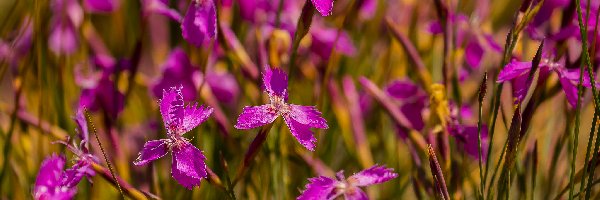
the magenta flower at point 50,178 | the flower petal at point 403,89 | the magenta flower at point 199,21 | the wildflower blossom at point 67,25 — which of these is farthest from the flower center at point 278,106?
the wildflower blossom at point 67,25

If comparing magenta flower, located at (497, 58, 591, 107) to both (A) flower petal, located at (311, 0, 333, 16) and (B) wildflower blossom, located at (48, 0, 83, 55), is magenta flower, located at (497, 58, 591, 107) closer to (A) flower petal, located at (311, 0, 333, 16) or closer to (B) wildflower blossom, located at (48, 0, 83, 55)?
(A) flower petal, located at (311, 0, 333, 16)

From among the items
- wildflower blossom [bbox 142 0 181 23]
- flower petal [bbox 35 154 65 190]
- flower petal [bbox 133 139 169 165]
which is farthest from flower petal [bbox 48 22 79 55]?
flower petal [bbox 133 139 169 165]

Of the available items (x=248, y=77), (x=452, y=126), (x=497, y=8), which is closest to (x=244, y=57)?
(x=248, y=77)

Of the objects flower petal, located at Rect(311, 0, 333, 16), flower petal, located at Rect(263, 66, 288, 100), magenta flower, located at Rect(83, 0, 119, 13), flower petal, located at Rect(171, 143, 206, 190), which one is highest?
magenta flower, located at Rect(83, 0, 119, 13)

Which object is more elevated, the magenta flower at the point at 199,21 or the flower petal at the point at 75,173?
the magenta flower at the point at 199,21

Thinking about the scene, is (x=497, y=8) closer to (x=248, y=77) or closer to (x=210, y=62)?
(x=210, y=62)

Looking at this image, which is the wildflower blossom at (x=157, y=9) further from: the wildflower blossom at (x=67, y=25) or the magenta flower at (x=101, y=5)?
the magenta flower at (x=101, y=5)

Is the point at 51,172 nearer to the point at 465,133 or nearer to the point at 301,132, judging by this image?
the point at 301,132
